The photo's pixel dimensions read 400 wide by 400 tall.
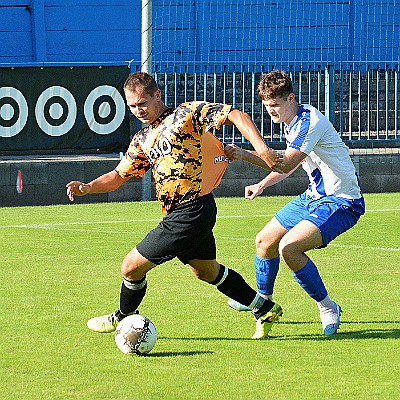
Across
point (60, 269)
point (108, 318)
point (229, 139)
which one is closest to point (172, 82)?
point (229, 139)

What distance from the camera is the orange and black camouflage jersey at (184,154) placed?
6984 mm

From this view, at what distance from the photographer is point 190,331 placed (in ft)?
24.5

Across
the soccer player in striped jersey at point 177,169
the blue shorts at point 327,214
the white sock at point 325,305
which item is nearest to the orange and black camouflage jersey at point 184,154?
the soccer player in striped jersey at point 177,169

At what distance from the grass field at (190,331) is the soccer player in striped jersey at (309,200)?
340mm

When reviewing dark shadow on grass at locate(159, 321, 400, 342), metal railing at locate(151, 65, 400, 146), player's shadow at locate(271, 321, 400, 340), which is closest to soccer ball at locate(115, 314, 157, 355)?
dark shadow on grass at locate(159, 321, 400, 342)

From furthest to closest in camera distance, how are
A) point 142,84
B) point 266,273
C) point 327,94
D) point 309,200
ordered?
point 327,94 → point 266,273 → point 309,200 → point 142,84

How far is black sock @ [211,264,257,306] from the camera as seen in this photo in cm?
741

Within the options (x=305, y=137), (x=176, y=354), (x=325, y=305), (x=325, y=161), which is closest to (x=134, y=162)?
(x=305, y=137)

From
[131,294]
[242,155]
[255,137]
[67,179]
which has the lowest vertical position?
[67,179]

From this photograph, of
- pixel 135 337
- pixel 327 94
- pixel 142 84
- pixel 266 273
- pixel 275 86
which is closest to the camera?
pixel 135 337

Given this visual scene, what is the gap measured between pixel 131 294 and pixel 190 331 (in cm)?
52

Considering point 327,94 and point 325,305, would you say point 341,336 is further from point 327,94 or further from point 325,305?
point 327,94

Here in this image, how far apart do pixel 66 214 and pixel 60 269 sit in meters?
5.88

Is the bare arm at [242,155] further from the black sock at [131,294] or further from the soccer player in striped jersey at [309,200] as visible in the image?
the black sock at [131,294]
